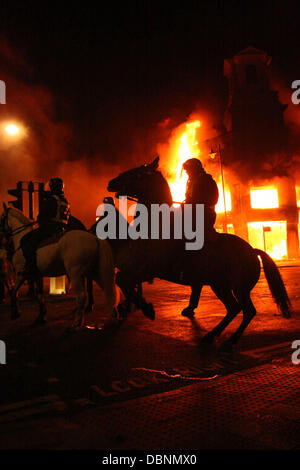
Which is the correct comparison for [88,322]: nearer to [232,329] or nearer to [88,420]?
[232,329]

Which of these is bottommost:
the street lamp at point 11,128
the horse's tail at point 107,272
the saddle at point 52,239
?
the horse's tail at point 107,272

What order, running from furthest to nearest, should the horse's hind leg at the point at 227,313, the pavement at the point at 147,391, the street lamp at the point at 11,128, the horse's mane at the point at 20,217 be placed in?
the street lamp at the point at 11,128
the horse's mane at the point at 20,217
the horse's hind leg at the point at 227,313
the pavement at the point at 147,391

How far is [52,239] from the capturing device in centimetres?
703

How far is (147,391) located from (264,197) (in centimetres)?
3737

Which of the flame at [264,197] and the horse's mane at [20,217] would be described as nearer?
the horse's mane at [20,217]

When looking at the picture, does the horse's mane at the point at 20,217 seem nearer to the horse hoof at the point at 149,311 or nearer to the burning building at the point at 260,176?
the horse hoof at the point at 149,311

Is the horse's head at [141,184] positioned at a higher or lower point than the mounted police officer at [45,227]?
higher

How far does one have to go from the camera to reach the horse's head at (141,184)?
18.4ft

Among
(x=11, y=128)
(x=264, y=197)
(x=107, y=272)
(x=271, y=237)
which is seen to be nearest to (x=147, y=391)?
(x=107, y=272)

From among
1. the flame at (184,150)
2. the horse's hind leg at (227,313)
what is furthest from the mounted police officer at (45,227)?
the flame at (184,150)

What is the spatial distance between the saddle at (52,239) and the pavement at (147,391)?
1688 mm

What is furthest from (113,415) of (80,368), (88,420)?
(80,368)

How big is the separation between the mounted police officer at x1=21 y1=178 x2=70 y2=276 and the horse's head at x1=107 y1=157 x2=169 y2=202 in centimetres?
204
